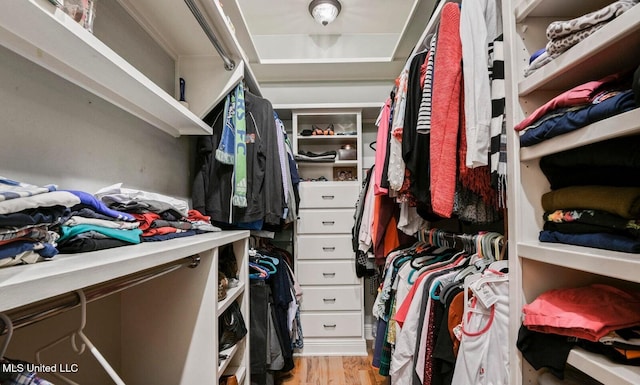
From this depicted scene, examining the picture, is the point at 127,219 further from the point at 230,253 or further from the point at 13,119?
the point at 230,253

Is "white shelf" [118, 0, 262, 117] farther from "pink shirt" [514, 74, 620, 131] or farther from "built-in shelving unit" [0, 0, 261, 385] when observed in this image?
"pink shirt" [514, 74, 620, 131]

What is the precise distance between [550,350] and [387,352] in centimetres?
95

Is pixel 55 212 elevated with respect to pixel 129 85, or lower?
lower

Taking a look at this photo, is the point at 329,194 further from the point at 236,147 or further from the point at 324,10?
the point at 324,10

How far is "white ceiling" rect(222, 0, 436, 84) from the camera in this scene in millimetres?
2266

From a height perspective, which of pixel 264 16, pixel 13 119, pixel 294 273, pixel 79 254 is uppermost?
pixel 264 16

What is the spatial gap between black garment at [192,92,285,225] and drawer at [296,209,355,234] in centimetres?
63

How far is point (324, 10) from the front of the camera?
2215 millimetres

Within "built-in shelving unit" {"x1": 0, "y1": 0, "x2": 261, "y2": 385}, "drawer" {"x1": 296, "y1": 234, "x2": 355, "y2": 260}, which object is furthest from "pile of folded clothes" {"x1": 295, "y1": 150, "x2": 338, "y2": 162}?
"built-in shelving unit" {"x1": 0, "y1": 0, "x2": 261, "y2": 385}

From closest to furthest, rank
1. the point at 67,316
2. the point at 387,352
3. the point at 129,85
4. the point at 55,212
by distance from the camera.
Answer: the point at 55,212
the point at 67,316
the point at 129,85
the point at 387,352

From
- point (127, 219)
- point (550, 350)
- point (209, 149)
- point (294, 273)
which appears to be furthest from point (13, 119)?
point (294, 273)

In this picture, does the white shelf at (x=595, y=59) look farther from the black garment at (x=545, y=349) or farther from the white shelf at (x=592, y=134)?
the black garment at (x=545, y=349)

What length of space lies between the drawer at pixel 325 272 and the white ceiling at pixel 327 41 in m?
1.52

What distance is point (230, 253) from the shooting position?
152 cm
